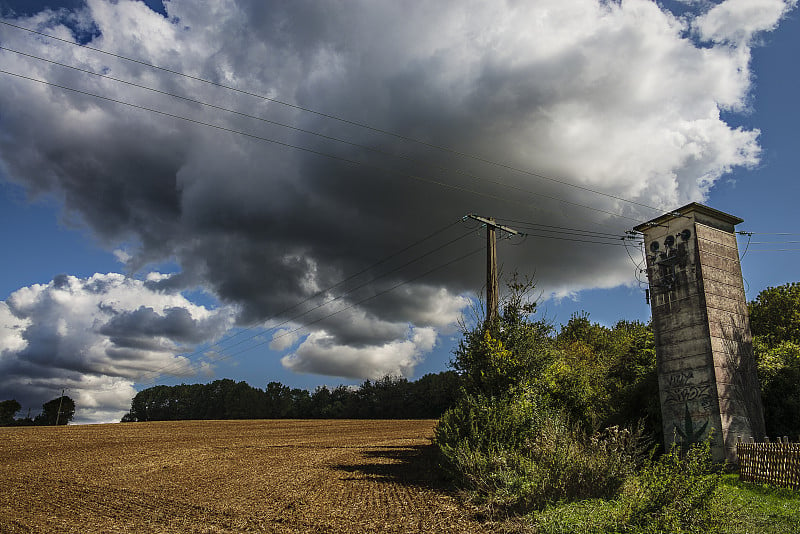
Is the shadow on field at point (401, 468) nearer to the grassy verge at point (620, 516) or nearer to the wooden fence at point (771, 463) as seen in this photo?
the grassy verge at point (620, 516)

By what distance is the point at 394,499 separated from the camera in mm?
13750

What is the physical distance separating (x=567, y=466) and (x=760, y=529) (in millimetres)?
4225

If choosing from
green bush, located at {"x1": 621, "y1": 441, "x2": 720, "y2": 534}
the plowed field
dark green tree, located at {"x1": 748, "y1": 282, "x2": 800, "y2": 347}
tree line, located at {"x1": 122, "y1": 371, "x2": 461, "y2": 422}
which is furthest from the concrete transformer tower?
tree line, located at {"x1": 122, "y1": 371, "x2": 461, "y2": 422}

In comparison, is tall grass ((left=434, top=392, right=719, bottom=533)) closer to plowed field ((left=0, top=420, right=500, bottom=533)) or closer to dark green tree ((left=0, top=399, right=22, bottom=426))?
plowed field ((left=0, top=420, right=500, bottom=533))

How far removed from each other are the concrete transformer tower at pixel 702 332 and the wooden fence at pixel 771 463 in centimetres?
175

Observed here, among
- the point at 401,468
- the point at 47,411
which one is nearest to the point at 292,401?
the point at 47,411

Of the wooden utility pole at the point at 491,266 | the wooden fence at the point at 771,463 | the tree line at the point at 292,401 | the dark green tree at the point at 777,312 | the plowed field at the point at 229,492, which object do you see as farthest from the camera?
the tree line at the point at 292,401

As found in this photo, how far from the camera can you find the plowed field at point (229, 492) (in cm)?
1186

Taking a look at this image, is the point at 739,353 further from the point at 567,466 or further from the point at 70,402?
the point at 70,402

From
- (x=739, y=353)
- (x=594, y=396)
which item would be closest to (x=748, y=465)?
(x=739, y=353)

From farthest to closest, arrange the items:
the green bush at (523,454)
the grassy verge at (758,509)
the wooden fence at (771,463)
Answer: the wooden fence at (771,463) < the green bush at (523,454) < the grassy verge at (758,509)

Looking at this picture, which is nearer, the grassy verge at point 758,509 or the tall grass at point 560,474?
the tall grass at point 560,474

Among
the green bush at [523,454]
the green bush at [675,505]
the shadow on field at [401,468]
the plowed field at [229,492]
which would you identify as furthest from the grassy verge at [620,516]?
the shadow on field at [401,468]

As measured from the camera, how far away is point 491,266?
2206cm
